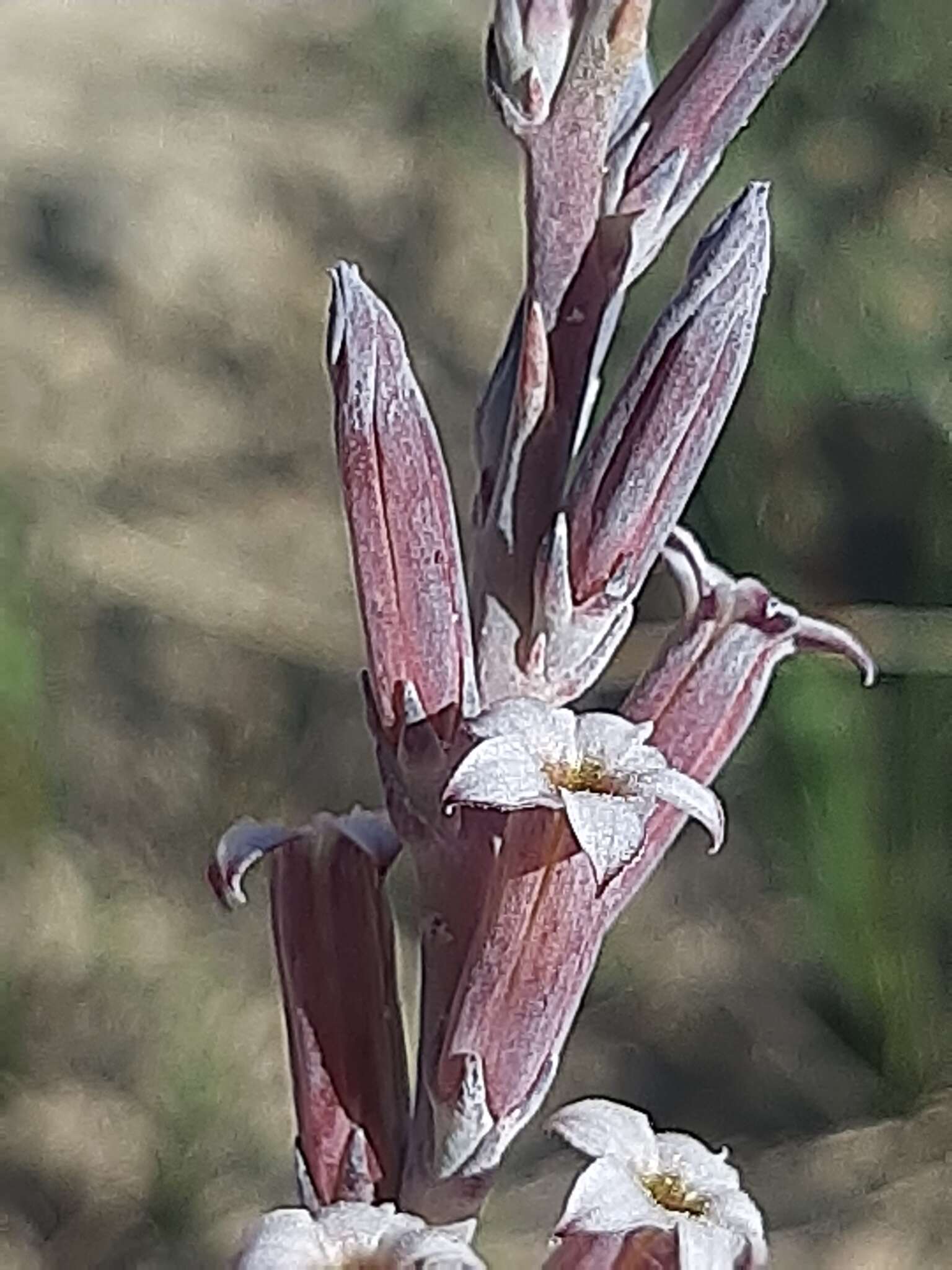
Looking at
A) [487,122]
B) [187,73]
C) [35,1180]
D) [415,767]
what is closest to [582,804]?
[415,767]

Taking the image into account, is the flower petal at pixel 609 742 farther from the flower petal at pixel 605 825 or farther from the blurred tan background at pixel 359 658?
the blurred tan background at pixel 359 658

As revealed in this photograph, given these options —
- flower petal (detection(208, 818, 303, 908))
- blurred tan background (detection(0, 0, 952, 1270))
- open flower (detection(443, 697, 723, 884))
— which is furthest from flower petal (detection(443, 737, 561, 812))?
blurred tan background (detection(0, 0, 952, 1270))

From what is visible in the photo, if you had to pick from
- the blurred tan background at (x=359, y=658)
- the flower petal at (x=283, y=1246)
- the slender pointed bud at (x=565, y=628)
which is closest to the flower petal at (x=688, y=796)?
the slender pointed bud at (x=565, y=628)

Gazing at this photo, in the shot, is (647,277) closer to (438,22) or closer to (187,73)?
(438,22)

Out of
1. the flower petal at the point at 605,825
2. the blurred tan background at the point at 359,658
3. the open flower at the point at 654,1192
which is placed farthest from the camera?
the blurred tan background at the point at 359,658

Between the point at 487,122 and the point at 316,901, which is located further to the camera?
the point at 487,122
